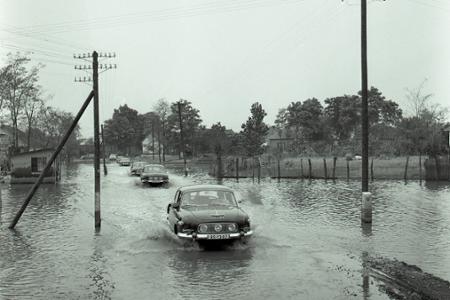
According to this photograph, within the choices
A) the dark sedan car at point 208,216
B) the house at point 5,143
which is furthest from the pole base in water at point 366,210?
the house at point 5,143

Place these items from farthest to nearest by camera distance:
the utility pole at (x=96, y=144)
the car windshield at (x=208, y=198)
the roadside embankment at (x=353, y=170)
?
1. the roadside embankment at (x=353, y=170)
2. the utility pole at (x=96, y=144)
3. the car windshield at (x=208, y=198)

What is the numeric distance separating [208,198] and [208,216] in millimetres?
1551

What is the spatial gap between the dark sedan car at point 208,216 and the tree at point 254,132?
5551 cm

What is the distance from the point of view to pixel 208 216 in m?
12.6

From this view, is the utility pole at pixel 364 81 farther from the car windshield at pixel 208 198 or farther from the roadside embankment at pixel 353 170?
→ the roadside embankment at pixel 353 170

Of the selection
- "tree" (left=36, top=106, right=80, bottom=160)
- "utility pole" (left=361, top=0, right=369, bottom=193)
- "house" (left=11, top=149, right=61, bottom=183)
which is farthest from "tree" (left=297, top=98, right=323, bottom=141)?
"utility pole" (left=361, top=0, right=369, bottom=193)

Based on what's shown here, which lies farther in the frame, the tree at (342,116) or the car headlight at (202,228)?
the tree at (342,116)

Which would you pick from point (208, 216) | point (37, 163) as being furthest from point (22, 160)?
point (208, 216)

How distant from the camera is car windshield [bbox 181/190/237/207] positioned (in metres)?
14.0

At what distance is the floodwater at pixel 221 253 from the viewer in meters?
9.28

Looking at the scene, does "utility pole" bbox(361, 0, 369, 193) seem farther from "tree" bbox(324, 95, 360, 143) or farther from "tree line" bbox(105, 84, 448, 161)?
"tree" bbox(324, 95, 360, 143)

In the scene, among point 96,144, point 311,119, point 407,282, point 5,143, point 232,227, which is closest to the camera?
point 407,282

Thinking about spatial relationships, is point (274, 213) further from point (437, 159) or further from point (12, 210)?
point (437, 159)

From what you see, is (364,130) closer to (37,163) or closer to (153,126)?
(37,163)
